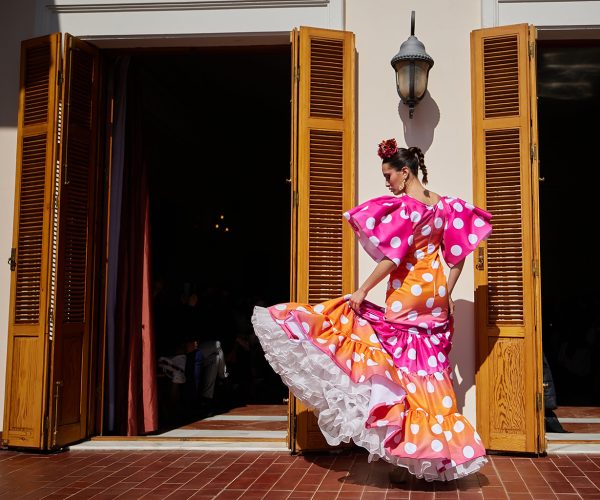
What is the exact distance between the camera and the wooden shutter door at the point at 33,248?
507 centimetres

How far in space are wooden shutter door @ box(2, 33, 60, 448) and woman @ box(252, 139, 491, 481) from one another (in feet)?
6.15

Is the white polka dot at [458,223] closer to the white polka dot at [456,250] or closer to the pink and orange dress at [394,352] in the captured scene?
the pink and orange dress at [394,352]

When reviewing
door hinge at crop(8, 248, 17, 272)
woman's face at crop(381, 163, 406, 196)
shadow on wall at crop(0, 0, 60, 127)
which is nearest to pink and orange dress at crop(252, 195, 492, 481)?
woman's face at crop(381, 163, 406, 196)

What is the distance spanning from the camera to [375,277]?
4.12 metres

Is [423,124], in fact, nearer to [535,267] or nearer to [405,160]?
[405,160]

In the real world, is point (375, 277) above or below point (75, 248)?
below

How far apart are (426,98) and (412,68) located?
1.11ft

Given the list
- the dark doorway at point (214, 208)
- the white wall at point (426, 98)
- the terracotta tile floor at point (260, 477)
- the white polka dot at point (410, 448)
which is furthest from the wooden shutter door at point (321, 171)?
the white polka dot at point (410, 448)

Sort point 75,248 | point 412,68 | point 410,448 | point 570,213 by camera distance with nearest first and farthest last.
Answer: point 410,448
point 412,68
point 75,248
point 570,213

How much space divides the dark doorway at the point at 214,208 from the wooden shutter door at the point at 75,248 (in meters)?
0.55

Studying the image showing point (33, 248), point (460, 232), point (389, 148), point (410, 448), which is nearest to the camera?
point (410, 448)

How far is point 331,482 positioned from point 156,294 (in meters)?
3.49

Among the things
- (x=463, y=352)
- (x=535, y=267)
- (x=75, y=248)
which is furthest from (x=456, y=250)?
(x=75, y=248)

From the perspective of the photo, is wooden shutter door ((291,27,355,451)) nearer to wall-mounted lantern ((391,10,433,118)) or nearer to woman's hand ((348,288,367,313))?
wall-mounted lantern ((391,10,433,118))
